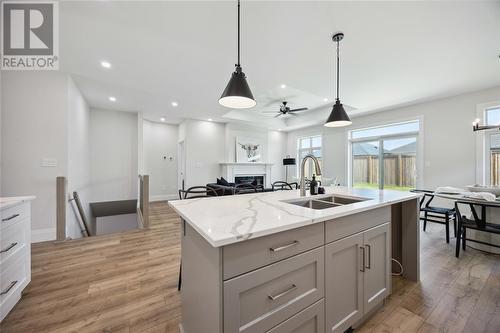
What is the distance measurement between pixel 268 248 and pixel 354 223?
0.75 meters

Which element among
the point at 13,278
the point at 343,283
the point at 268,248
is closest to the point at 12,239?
the point at 13,278

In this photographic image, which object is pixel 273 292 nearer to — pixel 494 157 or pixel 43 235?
pixel 43 235

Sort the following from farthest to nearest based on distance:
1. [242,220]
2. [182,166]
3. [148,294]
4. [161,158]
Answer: [161,158]
[182,166]
[148,294]
[242,220]

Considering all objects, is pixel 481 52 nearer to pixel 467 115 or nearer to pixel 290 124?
pixel 467 115

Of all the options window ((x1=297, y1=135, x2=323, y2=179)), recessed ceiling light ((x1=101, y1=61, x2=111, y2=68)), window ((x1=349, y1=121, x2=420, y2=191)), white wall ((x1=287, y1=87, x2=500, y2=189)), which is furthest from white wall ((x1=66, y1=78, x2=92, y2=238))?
white wall ((x1=287, y1=87, x2=500, y2=189))

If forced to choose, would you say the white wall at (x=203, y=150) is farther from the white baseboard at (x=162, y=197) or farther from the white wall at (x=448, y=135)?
the white wall at (x=448, y=135)

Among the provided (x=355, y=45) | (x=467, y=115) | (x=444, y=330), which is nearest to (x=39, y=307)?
(x=444, y=330)

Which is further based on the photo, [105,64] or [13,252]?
[105,64]

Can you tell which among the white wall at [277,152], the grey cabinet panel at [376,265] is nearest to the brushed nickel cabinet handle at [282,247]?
the grey cabinet panel at [376,265]

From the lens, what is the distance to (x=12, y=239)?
154 centimetres

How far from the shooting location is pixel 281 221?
1.00m

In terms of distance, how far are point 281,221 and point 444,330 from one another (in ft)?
5.18

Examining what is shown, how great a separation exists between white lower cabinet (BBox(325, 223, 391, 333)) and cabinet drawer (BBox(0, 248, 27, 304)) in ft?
7.63

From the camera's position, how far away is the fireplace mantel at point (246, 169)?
6567 mm
